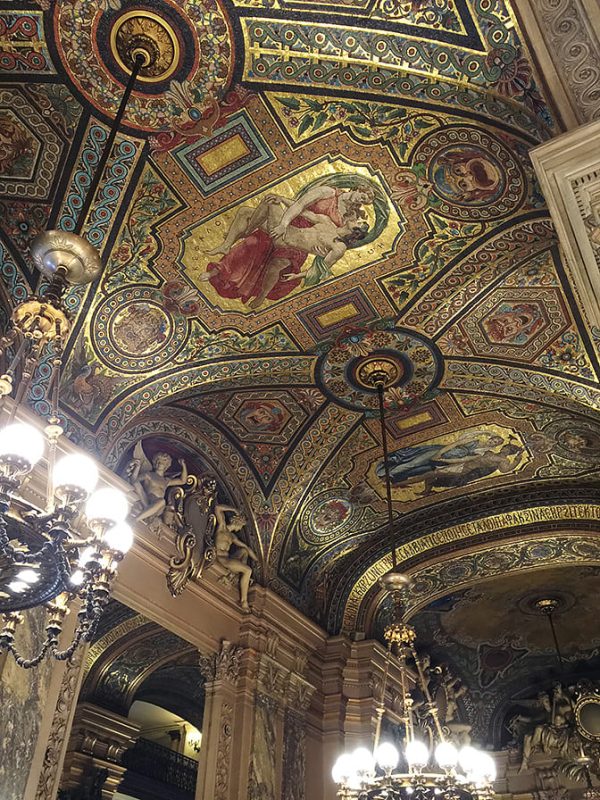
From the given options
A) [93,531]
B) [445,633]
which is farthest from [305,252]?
[445,633]

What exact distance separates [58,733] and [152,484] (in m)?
2.56

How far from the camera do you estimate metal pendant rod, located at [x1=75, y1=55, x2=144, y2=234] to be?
15.9 ft

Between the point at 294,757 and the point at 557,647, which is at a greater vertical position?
the point at 557,647

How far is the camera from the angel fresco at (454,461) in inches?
340

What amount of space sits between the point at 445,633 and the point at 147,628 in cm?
497

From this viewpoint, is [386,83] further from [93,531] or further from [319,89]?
[93,531]

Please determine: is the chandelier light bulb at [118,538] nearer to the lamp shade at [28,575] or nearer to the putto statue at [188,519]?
the lamp shade at [28,575]

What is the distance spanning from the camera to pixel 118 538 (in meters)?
3.63

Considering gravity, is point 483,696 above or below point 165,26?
below

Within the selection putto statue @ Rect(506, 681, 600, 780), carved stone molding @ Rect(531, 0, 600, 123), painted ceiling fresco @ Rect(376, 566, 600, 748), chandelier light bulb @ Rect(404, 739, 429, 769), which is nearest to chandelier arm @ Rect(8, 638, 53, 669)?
chandelier light bulb @ Rect(404, 739, 429, 769)

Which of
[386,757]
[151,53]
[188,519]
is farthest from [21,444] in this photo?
[188,519]

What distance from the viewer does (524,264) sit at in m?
6.25

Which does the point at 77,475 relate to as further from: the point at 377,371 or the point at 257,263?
the point at 377,371

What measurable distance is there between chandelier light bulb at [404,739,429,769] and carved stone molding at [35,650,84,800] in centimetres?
254
